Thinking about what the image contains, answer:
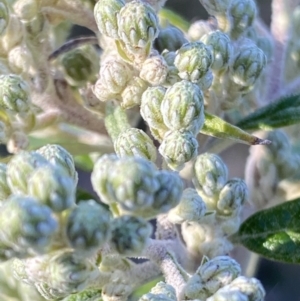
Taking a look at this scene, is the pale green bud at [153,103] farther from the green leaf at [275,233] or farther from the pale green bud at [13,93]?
the green leaf at [275,233]

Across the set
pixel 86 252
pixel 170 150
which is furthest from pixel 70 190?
pixel 170 150

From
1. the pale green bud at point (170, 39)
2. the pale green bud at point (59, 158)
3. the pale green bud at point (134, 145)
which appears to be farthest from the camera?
the pale green bud at point (170, 39)

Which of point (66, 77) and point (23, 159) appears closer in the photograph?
point (23, 159)

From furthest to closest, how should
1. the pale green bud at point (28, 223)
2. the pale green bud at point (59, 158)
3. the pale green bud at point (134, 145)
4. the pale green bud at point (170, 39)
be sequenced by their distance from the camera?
1. the pale green bud at point (170, 39)
2. the pale green bud at point (134, 145)
3. the pale green bud at point (59, 158)
4. the pale green bud at point (28, 223)

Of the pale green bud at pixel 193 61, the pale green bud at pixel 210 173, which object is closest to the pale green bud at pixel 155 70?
the pale green bud at pixel 193 61

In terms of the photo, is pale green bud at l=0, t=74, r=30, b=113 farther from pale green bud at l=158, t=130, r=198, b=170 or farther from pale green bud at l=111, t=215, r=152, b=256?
pale green bud at l=111, t=215, r=152, b=256

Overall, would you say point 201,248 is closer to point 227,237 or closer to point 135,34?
point 227,237

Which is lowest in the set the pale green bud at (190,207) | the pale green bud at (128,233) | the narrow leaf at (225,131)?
the pale green bud at (190,207)
